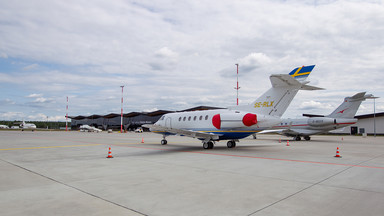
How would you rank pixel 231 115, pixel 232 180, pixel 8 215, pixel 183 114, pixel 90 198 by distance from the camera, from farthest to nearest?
pixel 183 114 → pixel 231 115 → pixel 232 180 → pixel 90 198 → pixel 8 215

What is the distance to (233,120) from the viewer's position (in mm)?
16766

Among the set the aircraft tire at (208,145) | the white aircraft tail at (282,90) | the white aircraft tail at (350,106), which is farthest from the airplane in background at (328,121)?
the white aircraft tail at (282,90)

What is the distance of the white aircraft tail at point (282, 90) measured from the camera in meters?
15.0

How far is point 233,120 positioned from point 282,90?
11.9 ft

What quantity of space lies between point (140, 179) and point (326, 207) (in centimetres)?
512

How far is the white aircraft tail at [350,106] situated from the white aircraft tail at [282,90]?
16.3m

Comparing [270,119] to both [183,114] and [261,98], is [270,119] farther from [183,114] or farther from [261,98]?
[183,114]

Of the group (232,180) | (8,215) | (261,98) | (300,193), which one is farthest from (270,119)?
(8,215)

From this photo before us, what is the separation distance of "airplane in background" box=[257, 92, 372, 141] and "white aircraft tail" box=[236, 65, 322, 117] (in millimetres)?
11422

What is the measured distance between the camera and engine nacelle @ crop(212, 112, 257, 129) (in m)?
15.9

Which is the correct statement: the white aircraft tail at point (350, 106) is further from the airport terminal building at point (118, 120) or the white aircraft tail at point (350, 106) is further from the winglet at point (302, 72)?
the airport terminal building at point (118, 120)

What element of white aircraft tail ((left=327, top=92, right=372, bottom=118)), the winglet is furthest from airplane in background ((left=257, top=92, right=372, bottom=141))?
the winglet

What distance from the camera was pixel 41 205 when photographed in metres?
5.17

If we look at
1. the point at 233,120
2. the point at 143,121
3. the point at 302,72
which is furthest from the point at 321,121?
the point at 143,121
